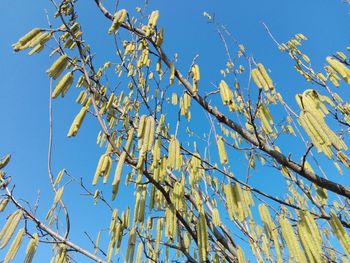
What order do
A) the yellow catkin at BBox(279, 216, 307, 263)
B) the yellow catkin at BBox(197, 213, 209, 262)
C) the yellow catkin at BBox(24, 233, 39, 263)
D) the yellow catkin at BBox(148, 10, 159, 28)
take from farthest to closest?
the yellow catkin at BBox(148, 10, 159, 28) → the yellow catkin at BBox(24, 233, 39, 263) → the yellow catkin at BBox(197, 213, 209, 262) → the yellow catkin at BBox(279, 216, 307, 263)

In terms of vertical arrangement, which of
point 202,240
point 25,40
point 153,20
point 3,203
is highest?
point 153,20

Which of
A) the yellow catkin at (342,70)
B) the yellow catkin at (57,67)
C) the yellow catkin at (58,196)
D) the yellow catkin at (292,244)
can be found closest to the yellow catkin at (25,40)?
the yellow catkin at (57,67)

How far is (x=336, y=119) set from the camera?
353cm

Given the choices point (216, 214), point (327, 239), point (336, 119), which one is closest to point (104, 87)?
point (216, 214)

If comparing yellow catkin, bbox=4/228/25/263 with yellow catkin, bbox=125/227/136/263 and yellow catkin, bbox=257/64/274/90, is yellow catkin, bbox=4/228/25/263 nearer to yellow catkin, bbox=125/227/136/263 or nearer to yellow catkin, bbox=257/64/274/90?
yellow catkin, bbox=125/227/136/263

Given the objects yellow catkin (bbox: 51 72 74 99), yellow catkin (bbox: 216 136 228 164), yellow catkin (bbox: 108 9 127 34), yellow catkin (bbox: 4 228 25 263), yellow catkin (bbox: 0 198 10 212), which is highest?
yellow catkin (bbox: 108 9 127 34)

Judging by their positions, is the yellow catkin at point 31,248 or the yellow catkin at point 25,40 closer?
the yellow catkin at point 25,40

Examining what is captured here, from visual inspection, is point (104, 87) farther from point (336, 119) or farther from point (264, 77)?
point (336, 119)

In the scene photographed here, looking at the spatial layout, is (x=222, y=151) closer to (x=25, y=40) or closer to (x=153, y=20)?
(x=153, y=20)

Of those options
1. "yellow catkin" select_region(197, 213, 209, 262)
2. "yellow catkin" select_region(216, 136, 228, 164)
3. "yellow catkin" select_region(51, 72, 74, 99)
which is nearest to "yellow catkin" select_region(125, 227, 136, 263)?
"yellow catkin" select_region(197, 213, 209, 262)

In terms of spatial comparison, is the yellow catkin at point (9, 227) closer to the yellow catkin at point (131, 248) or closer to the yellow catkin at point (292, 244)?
the yellow catkin at point (131, 248)

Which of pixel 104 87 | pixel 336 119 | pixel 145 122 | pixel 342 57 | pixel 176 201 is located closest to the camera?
pixel 145 122

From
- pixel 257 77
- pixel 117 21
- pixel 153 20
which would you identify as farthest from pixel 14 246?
pixel 257 77

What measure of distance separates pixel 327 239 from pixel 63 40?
3776 millimetres
